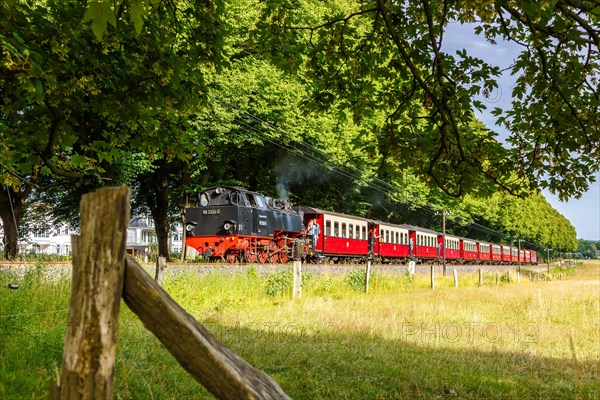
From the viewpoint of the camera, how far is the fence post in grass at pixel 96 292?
2357 millimetres

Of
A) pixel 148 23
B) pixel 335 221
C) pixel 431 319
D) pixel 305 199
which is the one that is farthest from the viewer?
pixel 305 199

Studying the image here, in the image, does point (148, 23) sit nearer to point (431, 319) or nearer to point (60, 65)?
point (60, 65)

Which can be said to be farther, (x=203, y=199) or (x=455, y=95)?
(x=203, y=199)

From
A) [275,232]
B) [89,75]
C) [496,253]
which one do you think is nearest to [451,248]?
[496,253]

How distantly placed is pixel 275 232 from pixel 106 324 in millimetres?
23838

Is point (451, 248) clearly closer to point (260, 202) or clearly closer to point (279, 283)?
point (260, 202)

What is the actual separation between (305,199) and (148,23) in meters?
29.2

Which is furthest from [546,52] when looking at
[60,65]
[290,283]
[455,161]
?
[290,283]

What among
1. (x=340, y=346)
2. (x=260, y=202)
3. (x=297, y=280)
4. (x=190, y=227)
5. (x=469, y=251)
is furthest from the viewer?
(x=469, y=251)

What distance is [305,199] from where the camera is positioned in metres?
36.6

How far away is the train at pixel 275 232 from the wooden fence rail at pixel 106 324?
2060cm

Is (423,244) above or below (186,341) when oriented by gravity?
below

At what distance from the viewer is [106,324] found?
2389mm

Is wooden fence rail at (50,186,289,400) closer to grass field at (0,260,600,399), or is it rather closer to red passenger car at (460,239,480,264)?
grass field at (0,260,600,399)
